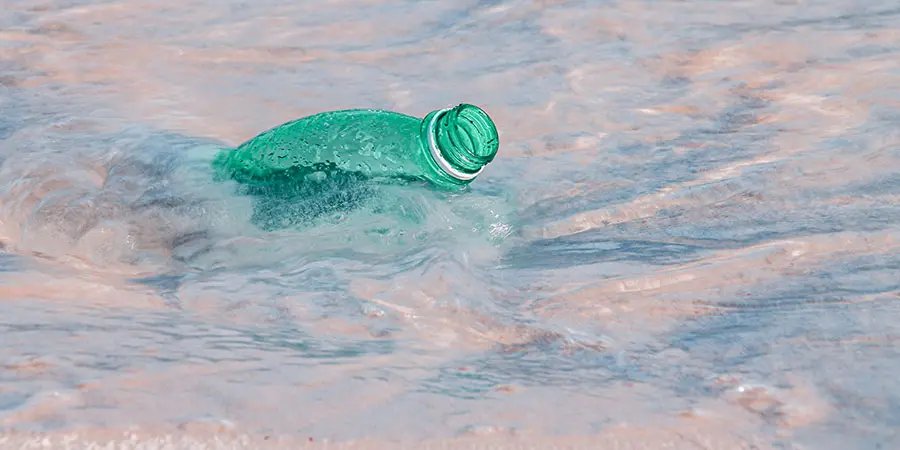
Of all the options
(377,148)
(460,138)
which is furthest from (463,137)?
(377,148)

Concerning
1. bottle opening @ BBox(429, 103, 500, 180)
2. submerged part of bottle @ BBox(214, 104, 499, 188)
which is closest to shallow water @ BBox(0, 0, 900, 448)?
submerged part of bottle @ BBox(214, 104, 499, 188)

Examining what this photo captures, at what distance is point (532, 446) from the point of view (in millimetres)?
1294

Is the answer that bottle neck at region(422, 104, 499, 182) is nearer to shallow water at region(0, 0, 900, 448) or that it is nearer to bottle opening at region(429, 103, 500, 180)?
bottle opening at region(429, 103, 500, 180)

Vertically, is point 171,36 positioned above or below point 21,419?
above

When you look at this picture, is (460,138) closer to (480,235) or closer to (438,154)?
(438,154)

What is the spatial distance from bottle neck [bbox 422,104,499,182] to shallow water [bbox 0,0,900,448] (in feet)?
0.53

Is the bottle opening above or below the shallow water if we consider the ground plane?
above

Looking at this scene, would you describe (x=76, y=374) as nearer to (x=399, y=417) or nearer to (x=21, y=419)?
(x=21, y=419)

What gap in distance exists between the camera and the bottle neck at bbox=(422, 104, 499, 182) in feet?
6.64

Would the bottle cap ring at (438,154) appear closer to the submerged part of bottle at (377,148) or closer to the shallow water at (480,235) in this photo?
the submerged part of bottle at (377,148)

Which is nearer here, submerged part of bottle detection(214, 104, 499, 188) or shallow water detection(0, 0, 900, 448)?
shallow water detection(0, 0, 900, 448)

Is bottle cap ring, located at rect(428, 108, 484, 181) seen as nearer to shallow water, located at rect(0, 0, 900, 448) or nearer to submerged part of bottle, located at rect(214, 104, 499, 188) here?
submerged part of bottle, located at rect(214, 104, 499, 188)

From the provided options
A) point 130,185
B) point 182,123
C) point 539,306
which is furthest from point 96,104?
point 539,306

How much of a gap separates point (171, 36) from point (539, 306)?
209cm
